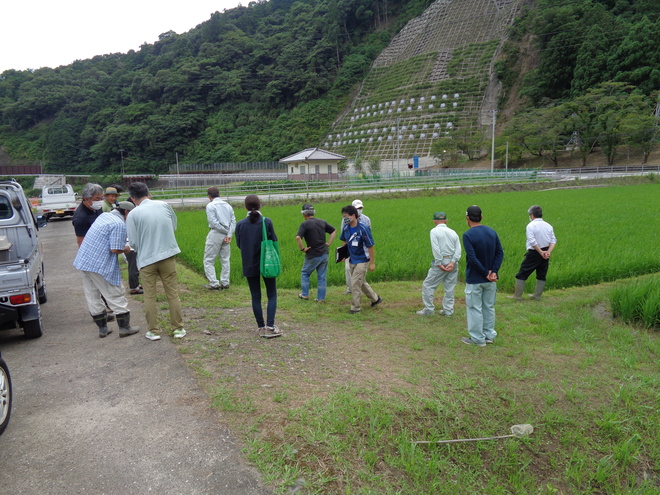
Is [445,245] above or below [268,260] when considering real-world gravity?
below

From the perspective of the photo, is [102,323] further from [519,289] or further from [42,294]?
[519,289]

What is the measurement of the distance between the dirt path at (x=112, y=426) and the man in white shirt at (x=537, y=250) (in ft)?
18.9

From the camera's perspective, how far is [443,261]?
6043mm

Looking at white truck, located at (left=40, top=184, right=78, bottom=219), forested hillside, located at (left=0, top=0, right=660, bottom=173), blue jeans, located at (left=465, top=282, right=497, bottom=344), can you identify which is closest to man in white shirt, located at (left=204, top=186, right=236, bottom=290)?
blue jeans, located at (left=465, top=282, right=497, bottom=344)

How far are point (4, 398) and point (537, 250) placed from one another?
7.18m

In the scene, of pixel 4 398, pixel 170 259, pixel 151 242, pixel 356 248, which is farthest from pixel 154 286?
pixel 356 248

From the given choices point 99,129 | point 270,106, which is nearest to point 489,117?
point 270,106

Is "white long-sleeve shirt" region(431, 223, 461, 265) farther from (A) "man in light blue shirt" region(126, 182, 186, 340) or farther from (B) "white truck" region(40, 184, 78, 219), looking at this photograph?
(B) "white truck" region(40, 184, 78, 219)

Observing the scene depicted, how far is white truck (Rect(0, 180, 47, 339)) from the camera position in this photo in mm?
4859

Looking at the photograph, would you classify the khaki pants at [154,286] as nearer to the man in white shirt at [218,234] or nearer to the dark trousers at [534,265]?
the man in white shirt at [218,234]

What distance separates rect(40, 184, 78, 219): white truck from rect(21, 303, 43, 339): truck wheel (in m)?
18.7

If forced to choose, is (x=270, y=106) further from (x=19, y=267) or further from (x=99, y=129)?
(x=19, y=267)

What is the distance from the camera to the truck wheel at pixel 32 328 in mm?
5141

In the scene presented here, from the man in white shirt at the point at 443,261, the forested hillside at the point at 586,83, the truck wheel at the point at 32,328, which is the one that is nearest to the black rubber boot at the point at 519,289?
the man in white shirt at the point at 443,261
